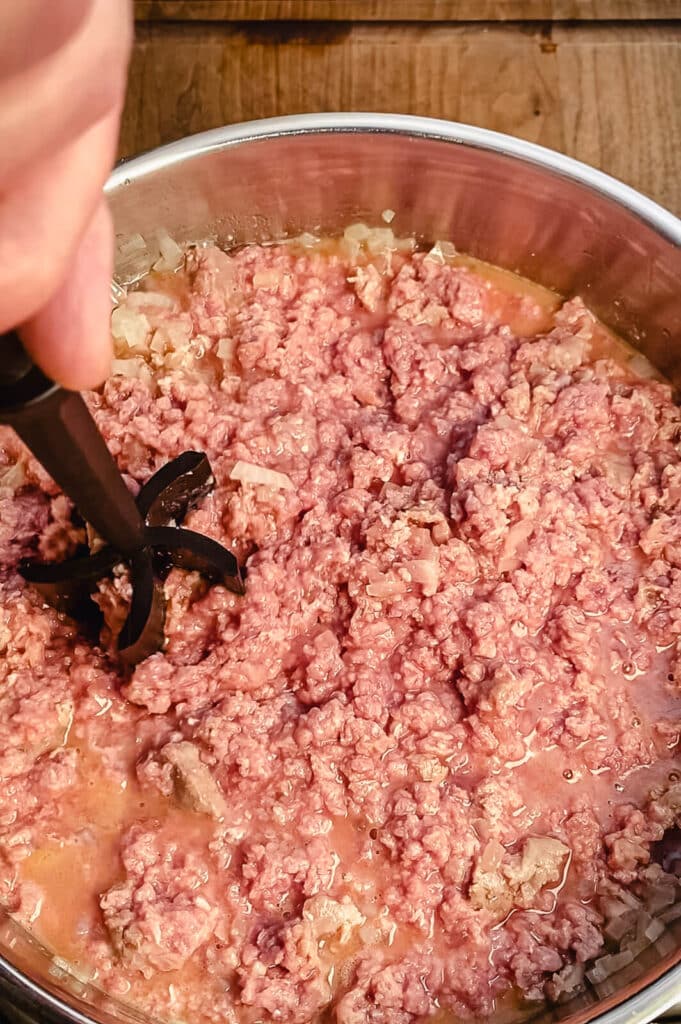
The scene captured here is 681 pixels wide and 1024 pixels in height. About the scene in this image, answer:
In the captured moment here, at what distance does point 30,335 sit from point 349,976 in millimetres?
1159

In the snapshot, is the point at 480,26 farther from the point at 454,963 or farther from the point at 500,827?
the point at 454,963

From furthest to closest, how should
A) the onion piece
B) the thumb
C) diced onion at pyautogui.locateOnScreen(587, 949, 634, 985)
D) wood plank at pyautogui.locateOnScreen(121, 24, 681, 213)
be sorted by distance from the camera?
wood plank at pyautogui.locateOnScreen(121, 24, 681, 213) → the onion piece → diced onion at pyautogui.locateOnScreen(587, 949, 634, 985) → the thumb

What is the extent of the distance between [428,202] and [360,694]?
1124 mm

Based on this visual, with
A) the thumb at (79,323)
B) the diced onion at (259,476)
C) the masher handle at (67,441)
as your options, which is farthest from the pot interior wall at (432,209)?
the thumb at (79,323)

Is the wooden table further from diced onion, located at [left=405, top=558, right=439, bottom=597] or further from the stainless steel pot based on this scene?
diced onion, located at [left=405, top=558, right=439, bottom=597]

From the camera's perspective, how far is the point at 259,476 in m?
1.76

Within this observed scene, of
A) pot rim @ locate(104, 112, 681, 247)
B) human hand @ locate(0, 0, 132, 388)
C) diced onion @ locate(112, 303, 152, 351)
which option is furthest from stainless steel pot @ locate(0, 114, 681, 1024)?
human hand @ locate(0, 0, 132, 388)

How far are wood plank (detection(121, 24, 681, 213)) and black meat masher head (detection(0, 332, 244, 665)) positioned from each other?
3.79 ft

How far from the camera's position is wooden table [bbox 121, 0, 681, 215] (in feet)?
7.95

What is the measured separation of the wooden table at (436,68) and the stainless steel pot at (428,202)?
47 cm

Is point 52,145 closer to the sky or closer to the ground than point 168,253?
closer to the sky

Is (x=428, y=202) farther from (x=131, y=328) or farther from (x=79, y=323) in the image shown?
(x=79, y=323)

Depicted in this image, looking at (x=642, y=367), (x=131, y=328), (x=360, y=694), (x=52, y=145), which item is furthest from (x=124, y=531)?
(x=642, y=367)

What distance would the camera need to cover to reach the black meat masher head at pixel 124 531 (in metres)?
1.13
